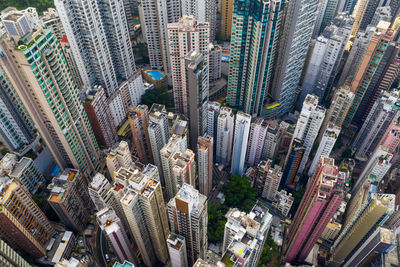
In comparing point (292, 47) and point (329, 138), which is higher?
point (292, 47)

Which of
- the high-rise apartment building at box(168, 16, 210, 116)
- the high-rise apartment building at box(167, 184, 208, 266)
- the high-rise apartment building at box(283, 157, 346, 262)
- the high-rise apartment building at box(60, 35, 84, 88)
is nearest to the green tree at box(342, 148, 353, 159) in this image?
the high-rise apartment building at box(283, 157, 346, 262)

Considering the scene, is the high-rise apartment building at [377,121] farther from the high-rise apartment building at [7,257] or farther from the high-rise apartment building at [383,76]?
the high-rise apartment building at [7,257]

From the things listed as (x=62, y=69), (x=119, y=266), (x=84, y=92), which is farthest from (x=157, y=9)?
(x=119, y=266)

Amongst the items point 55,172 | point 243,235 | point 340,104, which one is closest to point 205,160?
point 243,235

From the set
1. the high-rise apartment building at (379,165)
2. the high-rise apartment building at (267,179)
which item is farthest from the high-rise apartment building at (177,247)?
the high-rise apartment building at (379,165)

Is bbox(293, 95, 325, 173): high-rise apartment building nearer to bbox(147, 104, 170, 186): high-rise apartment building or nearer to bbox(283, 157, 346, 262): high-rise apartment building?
bbox(283, 157, 346, 262): high-rise apartment building

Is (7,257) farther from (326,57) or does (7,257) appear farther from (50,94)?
(326,57)
